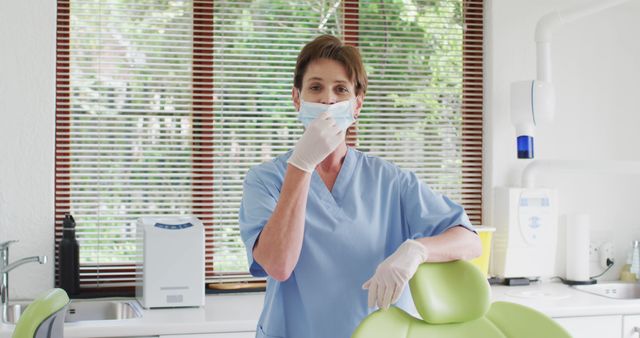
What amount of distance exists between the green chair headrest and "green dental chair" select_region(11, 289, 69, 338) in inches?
28.0

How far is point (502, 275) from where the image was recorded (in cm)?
333

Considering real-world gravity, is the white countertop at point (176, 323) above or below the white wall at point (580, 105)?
below

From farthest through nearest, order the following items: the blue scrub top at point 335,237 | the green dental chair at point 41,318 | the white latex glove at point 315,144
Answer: the blue scrub top at point 335,237 → the white latex glove at point 315,144 → the green dental chair at point 41,318

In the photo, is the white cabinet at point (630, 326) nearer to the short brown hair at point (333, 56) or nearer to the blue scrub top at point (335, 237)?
the blue scrub top at point (335, 237)

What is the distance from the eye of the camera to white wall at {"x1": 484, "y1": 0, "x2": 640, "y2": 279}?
3.40 m

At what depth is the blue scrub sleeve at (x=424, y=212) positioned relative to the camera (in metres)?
1.80

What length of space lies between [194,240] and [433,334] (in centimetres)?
134

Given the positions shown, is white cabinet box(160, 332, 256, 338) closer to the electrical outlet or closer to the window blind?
the window blind

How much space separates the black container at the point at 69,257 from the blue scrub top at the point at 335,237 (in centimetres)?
131

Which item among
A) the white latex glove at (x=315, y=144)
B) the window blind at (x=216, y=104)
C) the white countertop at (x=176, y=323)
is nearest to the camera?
the white latex glove at (x=315, y=144)

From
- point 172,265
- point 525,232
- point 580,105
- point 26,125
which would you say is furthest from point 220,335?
point 580,105

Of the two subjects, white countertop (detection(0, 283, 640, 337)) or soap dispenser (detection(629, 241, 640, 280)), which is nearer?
white countertop (detection(0, 283, 640, 337))

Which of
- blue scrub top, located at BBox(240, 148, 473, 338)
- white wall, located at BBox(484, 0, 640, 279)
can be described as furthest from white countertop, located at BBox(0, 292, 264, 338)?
Result: white wall, located at BBox(484, 0, 640, 279)

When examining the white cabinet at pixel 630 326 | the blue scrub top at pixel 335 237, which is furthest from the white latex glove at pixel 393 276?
the white cabinet at pixel 630 326
